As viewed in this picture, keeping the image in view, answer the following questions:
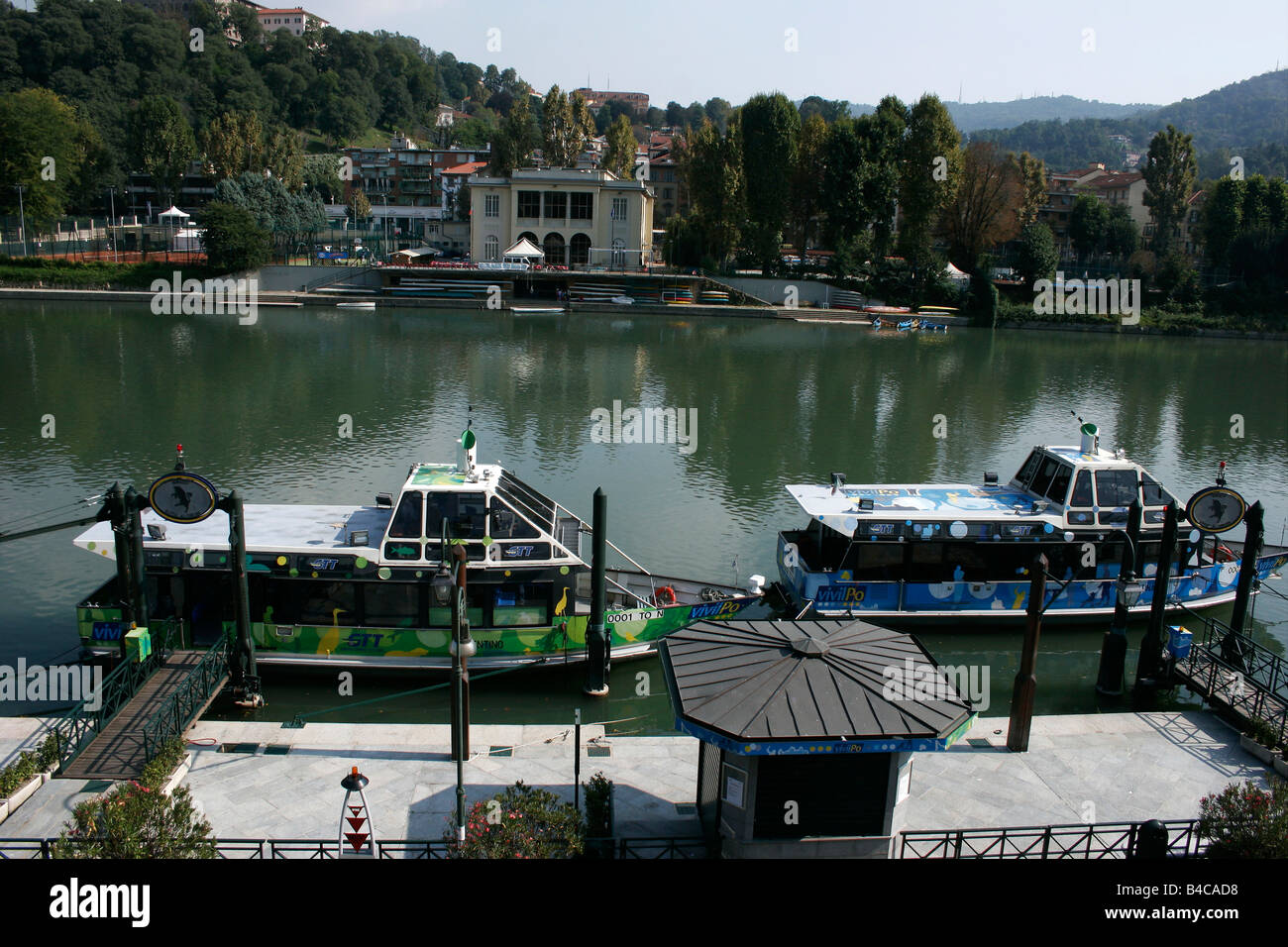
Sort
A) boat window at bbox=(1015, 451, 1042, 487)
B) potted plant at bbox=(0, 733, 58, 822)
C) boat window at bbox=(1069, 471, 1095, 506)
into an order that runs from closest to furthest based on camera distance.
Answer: potted plant at bbox=(0, 733, 58, 822), boat window at bbox=(1069, 471, 1095, 506), boat window at bbox=(1015, 451, 1042, 487)

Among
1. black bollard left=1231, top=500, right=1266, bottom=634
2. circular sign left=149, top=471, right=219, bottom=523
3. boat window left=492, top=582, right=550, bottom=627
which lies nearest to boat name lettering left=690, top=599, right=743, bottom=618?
boat window left=492, top=582, right=550, bottom=627

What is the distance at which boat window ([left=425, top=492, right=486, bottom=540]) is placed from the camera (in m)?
16.3

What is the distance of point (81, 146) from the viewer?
92.6 metres

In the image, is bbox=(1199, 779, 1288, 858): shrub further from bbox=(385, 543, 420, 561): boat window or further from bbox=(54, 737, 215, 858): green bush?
bbox=(385, 543, 420, 561): boat window

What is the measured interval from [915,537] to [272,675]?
39.7 feet

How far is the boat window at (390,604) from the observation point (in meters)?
16.4

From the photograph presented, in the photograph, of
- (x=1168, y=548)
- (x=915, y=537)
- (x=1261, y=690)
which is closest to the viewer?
(x=1261, y=690)

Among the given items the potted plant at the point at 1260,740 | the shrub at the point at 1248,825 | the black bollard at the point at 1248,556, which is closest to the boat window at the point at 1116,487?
the black bollard at the point at 1248,556

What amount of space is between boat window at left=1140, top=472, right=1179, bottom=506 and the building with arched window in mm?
66603

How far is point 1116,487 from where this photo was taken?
1961cm

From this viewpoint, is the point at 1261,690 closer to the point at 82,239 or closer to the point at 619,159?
the point at 619,159

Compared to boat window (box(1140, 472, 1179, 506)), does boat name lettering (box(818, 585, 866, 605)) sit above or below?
below

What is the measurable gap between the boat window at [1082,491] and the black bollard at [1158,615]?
8.28 feet
